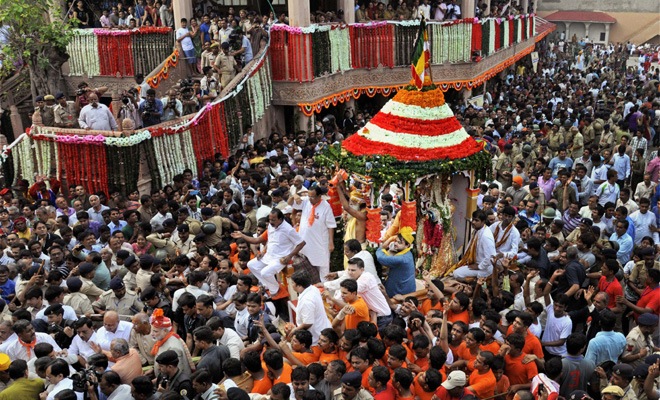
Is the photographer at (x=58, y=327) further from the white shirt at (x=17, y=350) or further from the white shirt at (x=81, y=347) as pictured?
the white shirt at (x=17, y=350)

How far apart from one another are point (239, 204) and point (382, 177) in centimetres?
316

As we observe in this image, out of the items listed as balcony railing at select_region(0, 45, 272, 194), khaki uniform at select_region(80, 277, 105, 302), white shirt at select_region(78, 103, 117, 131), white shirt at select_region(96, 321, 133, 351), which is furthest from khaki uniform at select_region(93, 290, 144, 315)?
white shirt at select_region(78, 103, 117, 131)

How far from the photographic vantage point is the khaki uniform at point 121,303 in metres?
7.80

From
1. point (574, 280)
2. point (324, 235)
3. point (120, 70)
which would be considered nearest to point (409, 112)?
point (324, 235)

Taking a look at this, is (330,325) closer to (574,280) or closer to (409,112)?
(574,280)

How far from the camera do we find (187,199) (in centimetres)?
1133

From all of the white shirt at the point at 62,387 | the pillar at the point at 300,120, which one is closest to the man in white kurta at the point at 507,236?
the white shirt at the point at 62,387

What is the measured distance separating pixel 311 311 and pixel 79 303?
8.57 ft

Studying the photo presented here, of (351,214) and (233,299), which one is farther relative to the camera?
(351,214)

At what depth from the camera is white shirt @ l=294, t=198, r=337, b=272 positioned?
30.8 ft

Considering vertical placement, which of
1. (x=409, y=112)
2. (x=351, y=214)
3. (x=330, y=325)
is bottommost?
(x=330, y=325)

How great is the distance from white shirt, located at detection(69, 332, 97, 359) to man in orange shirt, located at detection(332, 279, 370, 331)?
2447 mm

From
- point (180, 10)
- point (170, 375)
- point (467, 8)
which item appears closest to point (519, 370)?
point (170, 375)

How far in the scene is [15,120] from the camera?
1783cm
